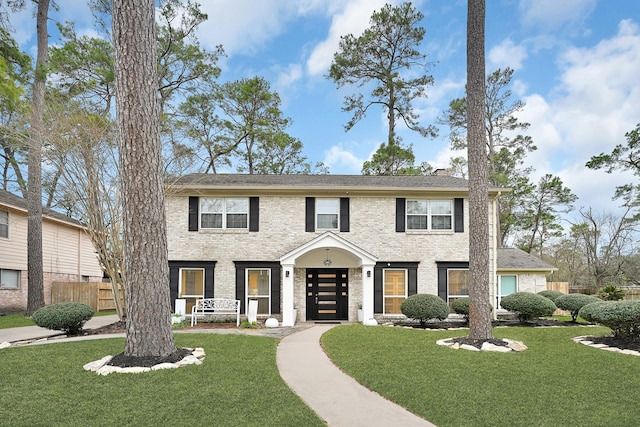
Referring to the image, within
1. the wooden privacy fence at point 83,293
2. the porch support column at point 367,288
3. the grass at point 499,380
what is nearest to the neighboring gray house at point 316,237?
the porch support column at point 367,288

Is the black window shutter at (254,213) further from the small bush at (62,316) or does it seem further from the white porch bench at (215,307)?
the small bush at (62,316)

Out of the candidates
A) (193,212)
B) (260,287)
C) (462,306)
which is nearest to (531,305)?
(462,306)

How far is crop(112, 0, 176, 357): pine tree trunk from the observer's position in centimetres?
755

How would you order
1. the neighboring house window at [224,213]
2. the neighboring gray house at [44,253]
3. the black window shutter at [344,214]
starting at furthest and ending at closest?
the neighboring gray house at [44,253]
the black window shutter at [344,214]
the neighboring house window at [224,213]

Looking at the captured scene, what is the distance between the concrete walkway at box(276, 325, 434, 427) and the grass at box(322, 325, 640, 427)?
0.70 ft

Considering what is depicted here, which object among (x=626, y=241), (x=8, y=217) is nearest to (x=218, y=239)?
(x=8, y=217)

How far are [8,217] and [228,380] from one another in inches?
742

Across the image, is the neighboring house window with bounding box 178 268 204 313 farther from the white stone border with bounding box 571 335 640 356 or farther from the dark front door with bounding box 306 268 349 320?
the white stone border with bounding box 571 335 640 356

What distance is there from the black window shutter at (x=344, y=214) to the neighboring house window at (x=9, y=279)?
15.4 metres

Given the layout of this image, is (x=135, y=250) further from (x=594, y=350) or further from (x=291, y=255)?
(x=594, y=350)

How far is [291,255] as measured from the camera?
14375 millimetres

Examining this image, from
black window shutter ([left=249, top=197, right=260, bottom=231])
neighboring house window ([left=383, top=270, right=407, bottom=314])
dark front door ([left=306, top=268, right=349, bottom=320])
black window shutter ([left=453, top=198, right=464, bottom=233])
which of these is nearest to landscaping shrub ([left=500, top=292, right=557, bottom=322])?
black window shutter ([left=453, top=198, right=464, bottom=233])

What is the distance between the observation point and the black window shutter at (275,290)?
15484 millimetres

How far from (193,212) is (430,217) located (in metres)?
8.69
